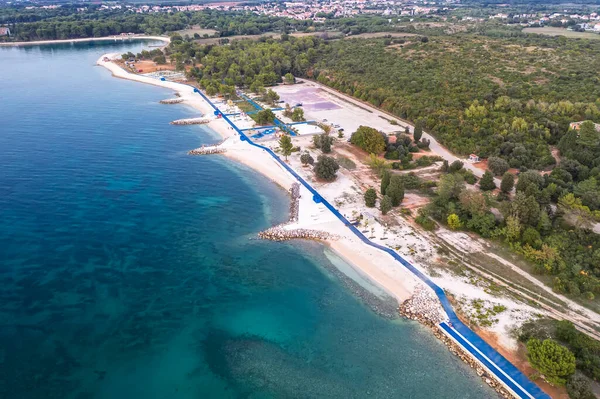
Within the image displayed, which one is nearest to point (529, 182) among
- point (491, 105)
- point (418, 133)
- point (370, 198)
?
point (370, 198)

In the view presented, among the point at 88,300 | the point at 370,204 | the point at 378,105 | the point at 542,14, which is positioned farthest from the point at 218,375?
the point at 542,14

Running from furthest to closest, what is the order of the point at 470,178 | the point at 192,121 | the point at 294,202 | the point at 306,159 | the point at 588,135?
the point at 192,121 < the point at 306,159 < the point at 588,135 < the point at 470,178 < the point at 294,202

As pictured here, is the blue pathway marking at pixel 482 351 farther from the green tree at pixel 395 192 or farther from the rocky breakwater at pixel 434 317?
the green tree at pixel 395 192

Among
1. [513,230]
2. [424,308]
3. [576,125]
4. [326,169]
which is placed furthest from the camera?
[576,125]

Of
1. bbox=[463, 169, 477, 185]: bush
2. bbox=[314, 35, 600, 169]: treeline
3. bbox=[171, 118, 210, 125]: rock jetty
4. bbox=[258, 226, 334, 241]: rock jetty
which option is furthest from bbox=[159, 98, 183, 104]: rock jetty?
bbox=[463, 169, 477, 185]: bush

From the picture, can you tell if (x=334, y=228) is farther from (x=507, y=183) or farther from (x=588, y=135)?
(x=588, y=135)

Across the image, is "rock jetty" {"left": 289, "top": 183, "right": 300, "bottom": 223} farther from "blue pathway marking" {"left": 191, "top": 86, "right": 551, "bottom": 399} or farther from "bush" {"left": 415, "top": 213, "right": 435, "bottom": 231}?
"bush" {"left": 415, "top": 213, "right": 435, "bottom": 231}

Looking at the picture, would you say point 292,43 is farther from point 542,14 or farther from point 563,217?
point 542,14
